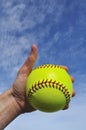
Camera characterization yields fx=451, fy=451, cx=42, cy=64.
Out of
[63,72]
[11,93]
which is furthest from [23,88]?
[63,72]

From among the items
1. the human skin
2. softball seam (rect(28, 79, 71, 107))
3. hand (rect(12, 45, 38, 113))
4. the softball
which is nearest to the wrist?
the human skin

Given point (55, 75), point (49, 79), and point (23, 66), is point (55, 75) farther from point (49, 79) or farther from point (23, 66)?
point (23, 66)

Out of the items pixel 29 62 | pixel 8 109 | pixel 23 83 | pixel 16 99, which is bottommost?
pixel 8 109

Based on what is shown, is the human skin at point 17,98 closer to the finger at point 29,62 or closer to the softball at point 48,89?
the finger at point 29,62

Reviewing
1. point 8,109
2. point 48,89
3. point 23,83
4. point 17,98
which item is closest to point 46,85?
point 48,89

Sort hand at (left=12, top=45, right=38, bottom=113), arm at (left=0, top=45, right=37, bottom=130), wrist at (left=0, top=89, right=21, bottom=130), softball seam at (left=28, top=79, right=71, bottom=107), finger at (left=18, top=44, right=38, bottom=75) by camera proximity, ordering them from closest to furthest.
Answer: softball seam at (left=28, top=79, right=71, bottom=107), wrist at (left=0, top=89, right=21, bottom=130), arm at (left=0, top=45, right=37, bottom=130), hand at (left=12, top=45, right=38, bottom=113), finger at (left=18, top=44, right=38, bottom=75)

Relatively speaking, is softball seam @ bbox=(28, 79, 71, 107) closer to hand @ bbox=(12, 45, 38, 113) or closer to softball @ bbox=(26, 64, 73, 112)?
softball @ bbox=(26, 64, 73, 112)

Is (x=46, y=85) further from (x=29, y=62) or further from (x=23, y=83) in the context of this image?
(x=29, y=62)
